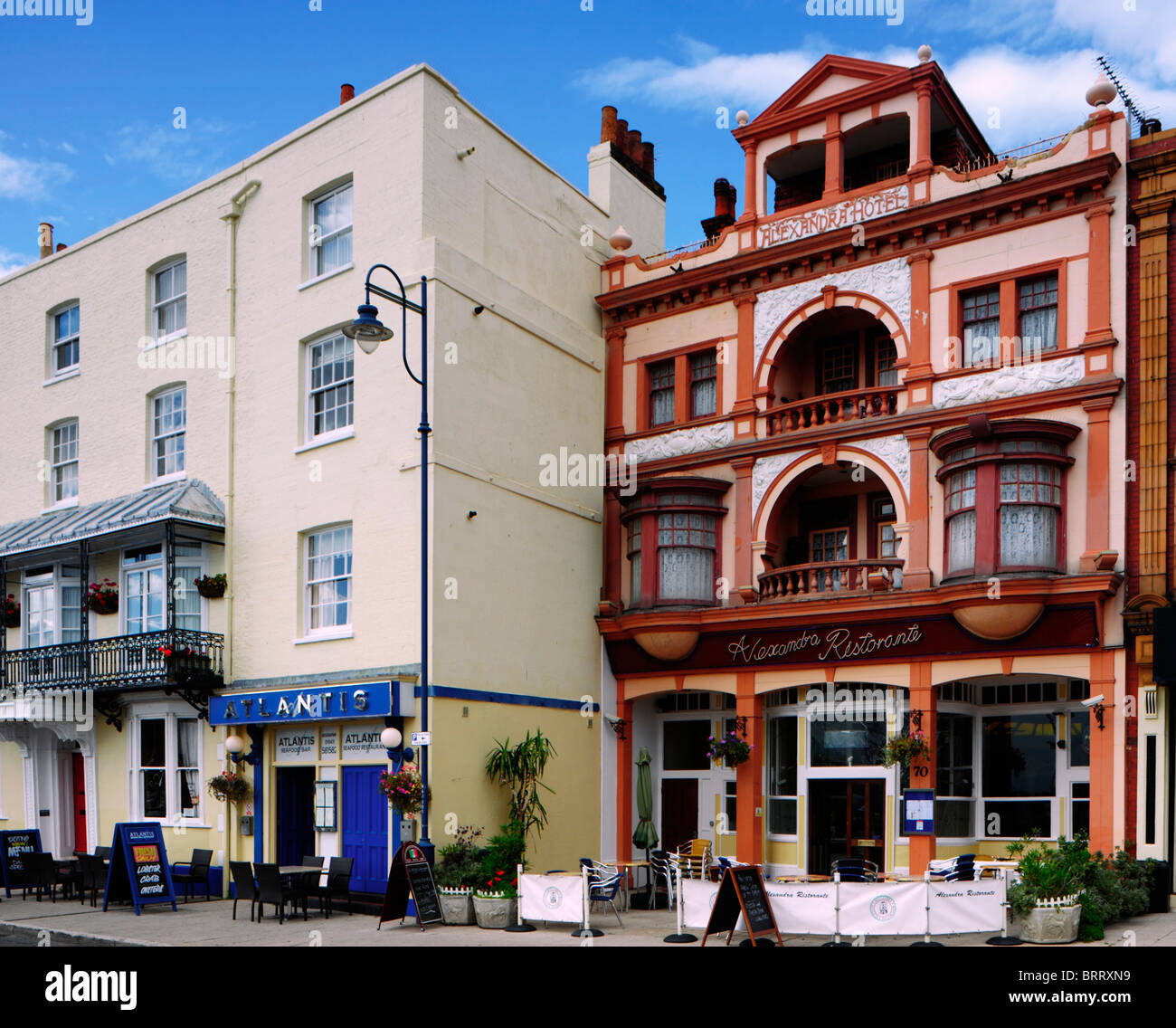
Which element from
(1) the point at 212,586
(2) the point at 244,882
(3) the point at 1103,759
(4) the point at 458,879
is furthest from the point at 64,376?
(3) the point at 1103,759

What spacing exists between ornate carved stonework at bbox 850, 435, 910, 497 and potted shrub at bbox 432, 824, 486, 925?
9.33m

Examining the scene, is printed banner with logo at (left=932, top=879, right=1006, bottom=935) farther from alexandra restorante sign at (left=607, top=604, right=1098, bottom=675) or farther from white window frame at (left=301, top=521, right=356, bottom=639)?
white window frame at (left=301, top=521, right=356, bottom=639)

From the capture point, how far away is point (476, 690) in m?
20.5

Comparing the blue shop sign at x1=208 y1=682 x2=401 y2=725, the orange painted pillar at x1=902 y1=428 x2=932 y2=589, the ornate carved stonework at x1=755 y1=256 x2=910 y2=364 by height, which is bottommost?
the blue shop sign at x1=208 y1=682 x2=401 y2=725

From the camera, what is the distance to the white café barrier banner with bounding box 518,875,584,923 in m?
16.7

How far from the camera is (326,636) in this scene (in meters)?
Result: 21.0

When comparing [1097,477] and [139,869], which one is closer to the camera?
[1097,477]

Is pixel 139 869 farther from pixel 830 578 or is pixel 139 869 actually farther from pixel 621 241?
pixel 621 241

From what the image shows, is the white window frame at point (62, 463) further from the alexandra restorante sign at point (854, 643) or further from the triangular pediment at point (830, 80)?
the triangular pediment at point (830, 80)

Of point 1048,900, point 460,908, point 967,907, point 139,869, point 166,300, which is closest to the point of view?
point 967,907

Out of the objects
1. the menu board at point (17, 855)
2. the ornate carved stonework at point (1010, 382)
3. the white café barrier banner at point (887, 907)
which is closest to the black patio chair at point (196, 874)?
the menu board at point (17, 855)

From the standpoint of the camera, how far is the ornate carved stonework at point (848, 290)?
70.3 ft

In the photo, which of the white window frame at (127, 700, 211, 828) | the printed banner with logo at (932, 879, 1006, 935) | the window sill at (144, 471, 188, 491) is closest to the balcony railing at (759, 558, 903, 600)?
the printed banner with logo at (932, 879, 1006, 935)

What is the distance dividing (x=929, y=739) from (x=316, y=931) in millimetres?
10078
